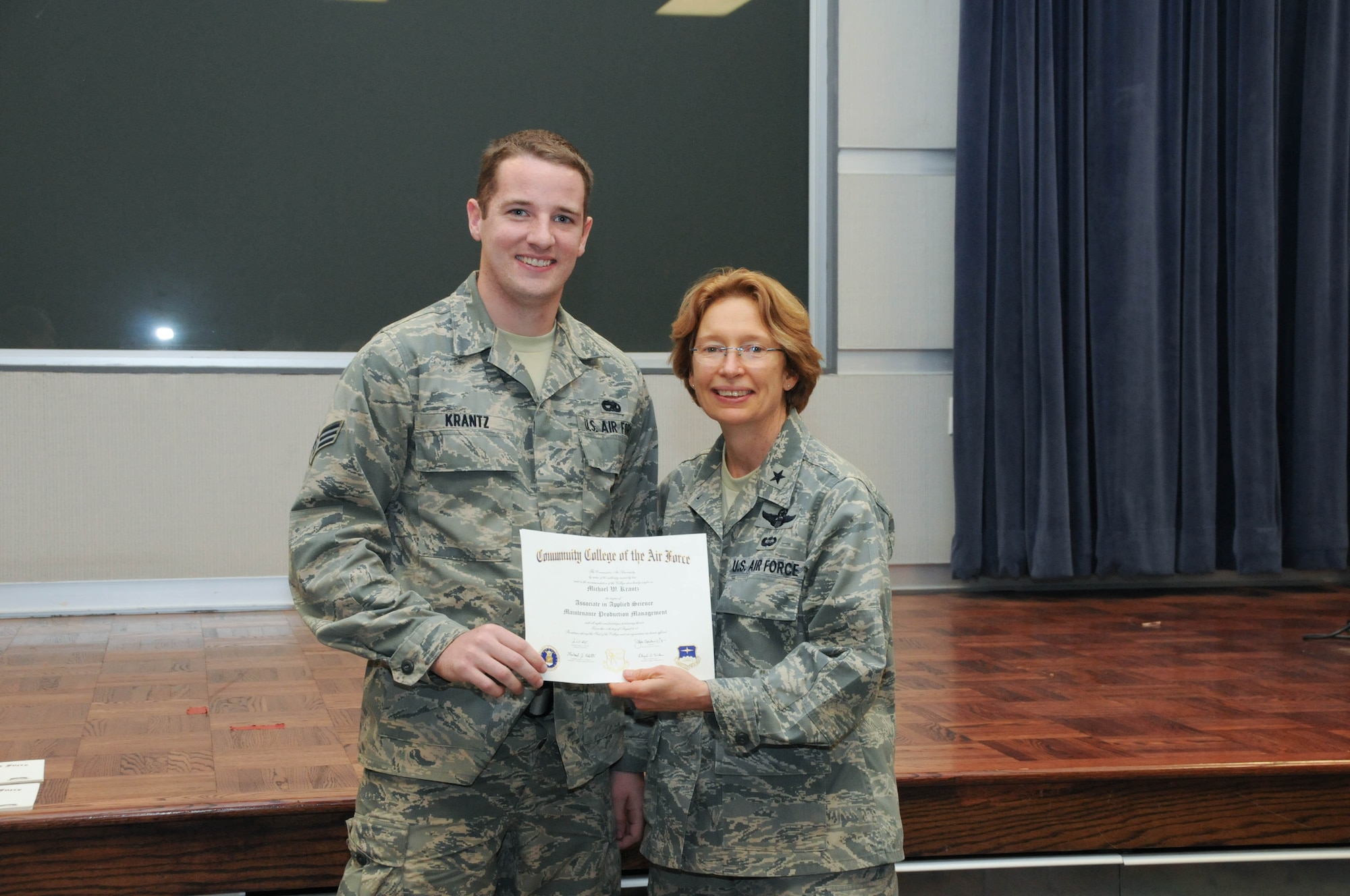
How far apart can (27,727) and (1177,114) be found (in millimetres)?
4300

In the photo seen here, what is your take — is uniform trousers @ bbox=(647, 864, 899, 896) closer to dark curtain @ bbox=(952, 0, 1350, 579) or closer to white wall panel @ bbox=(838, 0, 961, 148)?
dark curtain @ bbox=(952, 0, 1350, 579)

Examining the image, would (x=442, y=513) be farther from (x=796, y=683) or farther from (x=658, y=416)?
(x=658, y=416)

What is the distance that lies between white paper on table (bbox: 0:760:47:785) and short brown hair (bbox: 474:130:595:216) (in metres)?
1.32

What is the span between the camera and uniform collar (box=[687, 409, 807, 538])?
1.41m

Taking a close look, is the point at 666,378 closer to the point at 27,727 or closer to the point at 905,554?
the point at 905,554

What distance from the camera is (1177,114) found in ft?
14.3

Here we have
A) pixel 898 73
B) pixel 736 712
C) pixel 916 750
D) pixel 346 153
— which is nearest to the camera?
pixel 736 712

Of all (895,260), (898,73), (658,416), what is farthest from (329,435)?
(898,73)

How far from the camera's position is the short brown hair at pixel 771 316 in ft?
4.72

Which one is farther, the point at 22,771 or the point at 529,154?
the point at 22,771

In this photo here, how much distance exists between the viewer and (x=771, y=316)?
1.44 metres

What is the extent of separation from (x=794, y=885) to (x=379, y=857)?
1.68ft

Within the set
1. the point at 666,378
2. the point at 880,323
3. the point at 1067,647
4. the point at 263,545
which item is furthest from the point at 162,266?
the point at 1067,647

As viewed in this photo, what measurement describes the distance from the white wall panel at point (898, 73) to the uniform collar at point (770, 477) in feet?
10.5
